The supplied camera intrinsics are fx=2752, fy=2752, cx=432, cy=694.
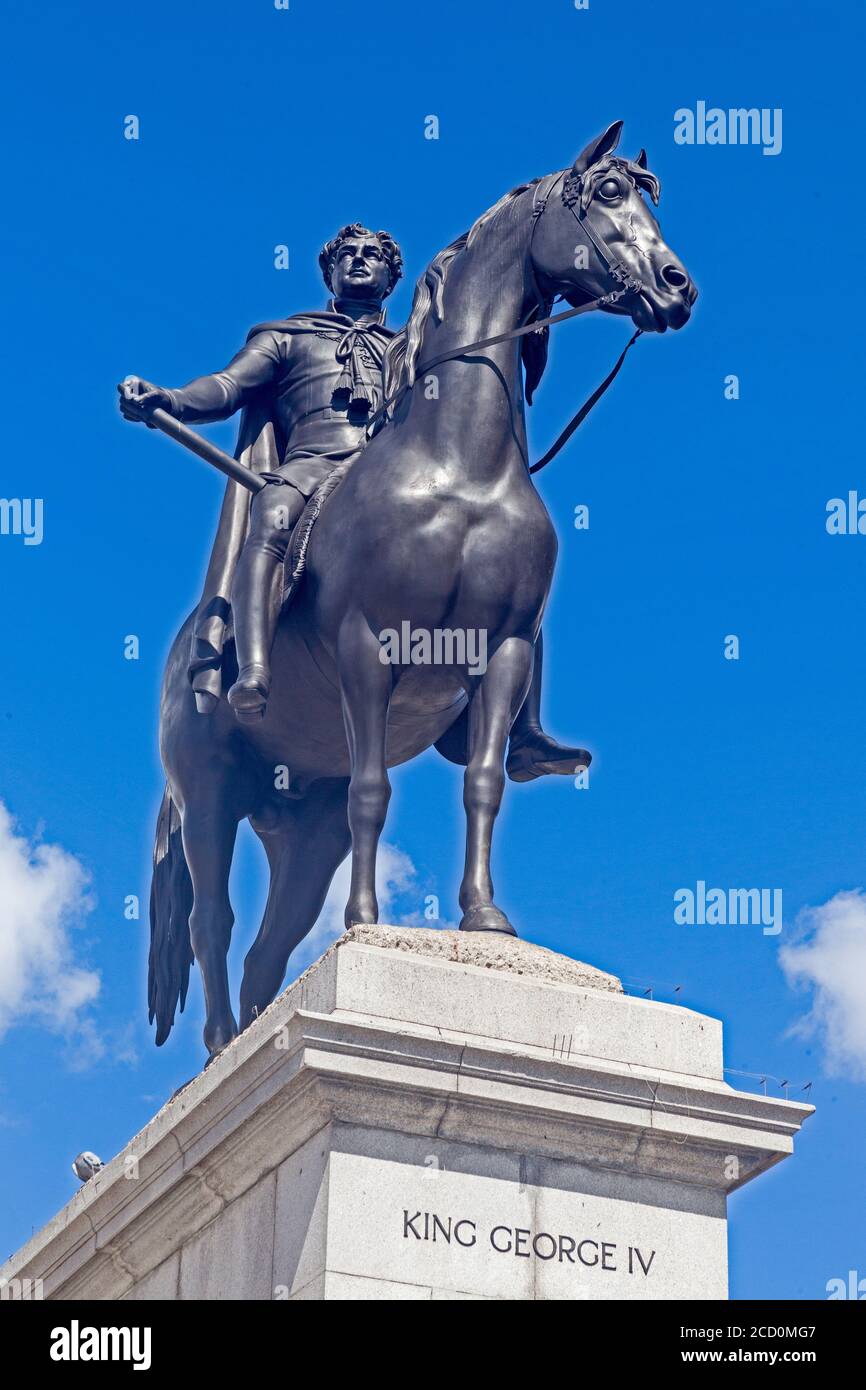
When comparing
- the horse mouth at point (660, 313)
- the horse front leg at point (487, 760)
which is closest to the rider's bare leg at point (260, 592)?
the horse front leg at point (487, 760)

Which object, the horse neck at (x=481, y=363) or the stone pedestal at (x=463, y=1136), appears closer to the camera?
the stone pedestal at (x=463, y=1136)

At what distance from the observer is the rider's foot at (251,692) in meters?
16.9

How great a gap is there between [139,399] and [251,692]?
2414 millimetres

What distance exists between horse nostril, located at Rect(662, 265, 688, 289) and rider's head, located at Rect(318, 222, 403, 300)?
11.9 feet

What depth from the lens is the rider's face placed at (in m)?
19.6

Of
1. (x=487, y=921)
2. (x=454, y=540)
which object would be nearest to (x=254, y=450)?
(x=454, y=540)

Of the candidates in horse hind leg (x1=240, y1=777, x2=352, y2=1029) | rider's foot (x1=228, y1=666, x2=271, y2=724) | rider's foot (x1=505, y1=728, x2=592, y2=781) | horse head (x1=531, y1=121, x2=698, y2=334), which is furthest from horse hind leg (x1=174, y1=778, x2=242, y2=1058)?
horse head (x1=531, y1=121, x2=698, y2=334)

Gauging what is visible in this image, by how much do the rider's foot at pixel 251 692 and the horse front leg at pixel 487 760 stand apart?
1324mm

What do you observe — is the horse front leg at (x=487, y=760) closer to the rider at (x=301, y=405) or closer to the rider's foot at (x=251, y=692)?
the rider at (x=301, y=405)

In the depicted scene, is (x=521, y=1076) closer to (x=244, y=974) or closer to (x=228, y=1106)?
(x=228, y=1106)

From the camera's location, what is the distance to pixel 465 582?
53.7 feet

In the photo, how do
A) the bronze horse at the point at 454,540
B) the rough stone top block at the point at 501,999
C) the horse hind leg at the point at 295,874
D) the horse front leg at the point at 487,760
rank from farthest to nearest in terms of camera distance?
the horse hind leg at the point at 295,874
the bronze horse at the point at 454,540
the horse front leg at the point at 487,760
the rough stone top block at the point at 501,999

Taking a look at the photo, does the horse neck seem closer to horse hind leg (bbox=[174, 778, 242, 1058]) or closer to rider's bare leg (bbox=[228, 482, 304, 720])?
rider's bare leg (bbox=[228, 482, 304, 720])

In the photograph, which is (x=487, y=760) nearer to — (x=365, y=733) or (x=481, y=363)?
(x=365, y=733)
